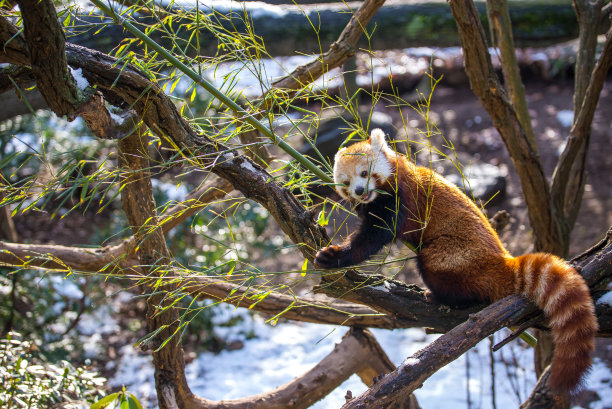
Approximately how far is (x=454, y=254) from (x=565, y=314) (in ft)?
1.61

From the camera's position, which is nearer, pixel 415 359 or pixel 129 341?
pixel 415 359

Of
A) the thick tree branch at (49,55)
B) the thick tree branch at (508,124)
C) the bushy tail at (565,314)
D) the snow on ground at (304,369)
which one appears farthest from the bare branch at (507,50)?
the thick tree branch at (49,55)

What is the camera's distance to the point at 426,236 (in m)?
2.22

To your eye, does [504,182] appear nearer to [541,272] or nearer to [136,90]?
Result: [541,272]

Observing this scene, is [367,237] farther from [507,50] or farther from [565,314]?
[507,50]

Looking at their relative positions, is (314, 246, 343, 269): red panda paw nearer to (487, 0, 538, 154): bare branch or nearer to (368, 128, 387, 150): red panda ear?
(368, 128, 387, 150): red panda ear

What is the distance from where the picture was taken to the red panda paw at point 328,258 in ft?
6.19

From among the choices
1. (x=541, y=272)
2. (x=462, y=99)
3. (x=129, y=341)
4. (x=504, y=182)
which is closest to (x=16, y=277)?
(x=129, y=341)

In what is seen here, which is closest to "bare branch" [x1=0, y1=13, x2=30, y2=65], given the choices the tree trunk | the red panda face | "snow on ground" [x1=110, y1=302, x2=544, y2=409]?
the red panda face

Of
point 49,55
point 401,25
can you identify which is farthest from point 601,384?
point 49,55

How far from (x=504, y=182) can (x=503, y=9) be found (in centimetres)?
305

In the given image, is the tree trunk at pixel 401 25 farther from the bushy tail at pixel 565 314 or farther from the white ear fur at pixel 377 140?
the bushy tail at pixel 565 314

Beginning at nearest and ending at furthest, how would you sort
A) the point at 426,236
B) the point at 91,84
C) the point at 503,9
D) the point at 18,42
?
the point at 18,42, the point at 91,84, the point at 426,236, the point at 503,9

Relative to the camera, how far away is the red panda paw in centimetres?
189
